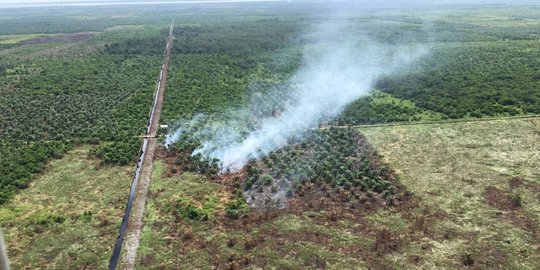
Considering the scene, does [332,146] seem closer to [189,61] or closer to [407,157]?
[407,157]

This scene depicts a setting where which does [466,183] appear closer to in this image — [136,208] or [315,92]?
[136,208]

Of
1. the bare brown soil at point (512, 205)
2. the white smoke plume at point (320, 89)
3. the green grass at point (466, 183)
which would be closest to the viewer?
the green grass at point (466, 183)

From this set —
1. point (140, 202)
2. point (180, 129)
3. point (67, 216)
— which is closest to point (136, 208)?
point (140, 202)

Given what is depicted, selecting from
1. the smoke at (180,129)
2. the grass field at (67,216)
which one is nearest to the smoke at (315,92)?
the smoke at (180,129)

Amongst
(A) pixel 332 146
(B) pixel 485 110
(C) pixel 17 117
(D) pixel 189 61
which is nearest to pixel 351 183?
(A) pixel 332 146

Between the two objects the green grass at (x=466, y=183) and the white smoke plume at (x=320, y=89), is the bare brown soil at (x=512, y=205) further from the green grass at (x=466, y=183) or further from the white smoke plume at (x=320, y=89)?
the white smoke plume at (x=320, y=89)

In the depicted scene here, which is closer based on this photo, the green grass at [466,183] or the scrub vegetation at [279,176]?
the green grass at [466,183]

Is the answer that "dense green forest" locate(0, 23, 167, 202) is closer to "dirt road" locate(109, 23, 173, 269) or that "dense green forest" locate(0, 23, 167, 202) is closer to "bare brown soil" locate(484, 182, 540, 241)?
"dirt road" locate(109, 23, 173, 269)
